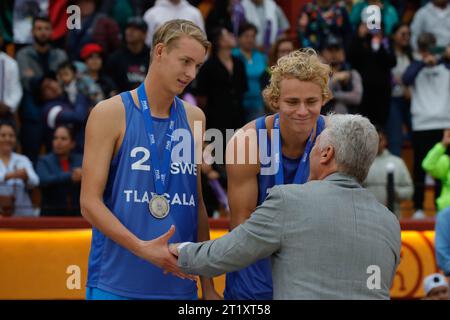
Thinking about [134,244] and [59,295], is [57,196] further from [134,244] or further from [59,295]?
[134,244]

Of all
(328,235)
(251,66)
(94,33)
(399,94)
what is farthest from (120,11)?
(328,235)

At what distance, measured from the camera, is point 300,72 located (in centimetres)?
566

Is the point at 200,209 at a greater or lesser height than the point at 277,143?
lesser

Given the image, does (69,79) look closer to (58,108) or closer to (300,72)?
(58,108)

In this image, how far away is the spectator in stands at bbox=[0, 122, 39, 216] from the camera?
9688 mm

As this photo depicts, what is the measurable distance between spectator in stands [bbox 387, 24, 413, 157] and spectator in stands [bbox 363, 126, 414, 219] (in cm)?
146

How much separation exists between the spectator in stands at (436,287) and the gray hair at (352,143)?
4.14m

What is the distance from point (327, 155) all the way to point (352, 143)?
145 millimetres

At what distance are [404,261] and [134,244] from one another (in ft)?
15.1

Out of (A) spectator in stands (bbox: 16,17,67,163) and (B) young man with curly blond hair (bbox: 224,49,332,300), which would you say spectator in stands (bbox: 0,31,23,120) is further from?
(B) young man with curly blond hair (bbox: 224,49,332,300)

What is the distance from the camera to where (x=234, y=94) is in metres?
11.5

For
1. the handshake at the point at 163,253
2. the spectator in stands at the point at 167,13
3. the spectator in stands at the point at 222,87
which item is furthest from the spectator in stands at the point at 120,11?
the handshake at the point at 163,253

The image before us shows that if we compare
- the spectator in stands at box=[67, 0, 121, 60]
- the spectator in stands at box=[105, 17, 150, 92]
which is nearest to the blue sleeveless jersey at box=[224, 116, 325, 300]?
the spectator in stands at box=[105, 17, 150, 92]
